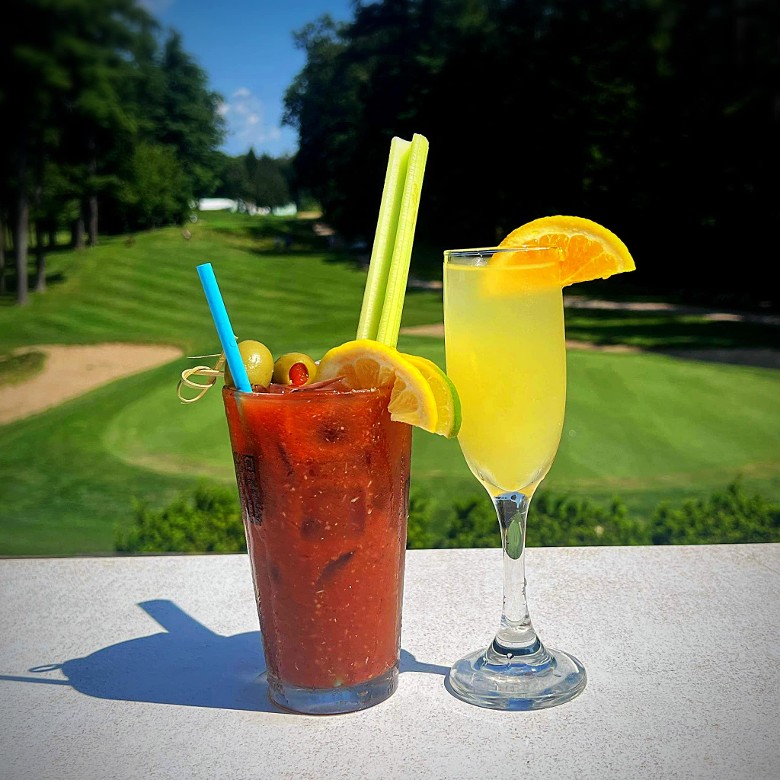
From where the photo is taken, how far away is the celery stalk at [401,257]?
3.83 feet

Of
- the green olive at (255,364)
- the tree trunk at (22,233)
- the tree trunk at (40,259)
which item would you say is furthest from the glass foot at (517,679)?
the tree trunk at (40,259)

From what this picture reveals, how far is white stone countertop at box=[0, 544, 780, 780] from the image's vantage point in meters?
1.07

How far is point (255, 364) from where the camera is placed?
3.92 ft

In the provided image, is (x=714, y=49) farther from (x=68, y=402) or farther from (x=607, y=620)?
(x=607, y=620)

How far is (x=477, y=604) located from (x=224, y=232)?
19.7ft

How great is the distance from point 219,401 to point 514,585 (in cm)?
557

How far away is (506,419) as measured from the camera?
A: 1.21m

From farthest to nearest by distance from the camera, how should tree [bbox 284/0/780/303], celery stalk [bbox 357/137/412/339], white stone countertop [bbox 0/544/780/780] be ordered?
tree [bbox 284/0/780/303], celery stalk [bbox 357/137/412/339], white stone countertop [bbox 0/544/780/780]

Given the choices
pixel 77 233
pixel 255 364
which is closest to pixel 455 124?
pixel 77 233

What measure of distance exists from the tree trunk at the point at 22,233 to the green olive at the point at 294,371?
5468 millimetres

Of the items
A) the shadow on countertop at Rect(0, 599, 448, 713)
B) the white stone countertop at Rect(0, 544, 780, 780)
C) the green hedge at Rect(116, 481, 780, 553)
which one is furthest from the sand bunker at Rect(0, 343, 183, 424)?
the shadow on countertop at Rect(0, 599, 448, 713)

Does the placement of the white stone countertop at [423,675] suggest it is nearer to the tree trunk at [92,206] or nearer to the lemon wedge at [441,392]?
the lemon wedge at [441,392]

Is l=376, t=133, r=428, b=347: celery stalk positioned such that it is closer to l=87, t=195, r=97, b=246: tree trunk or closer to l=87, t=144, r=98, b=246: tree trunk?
l=87, t=144, r=98, b=246: tree trunk

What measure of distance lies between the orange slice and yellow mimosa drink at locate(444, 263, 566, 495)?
4 centimetres
